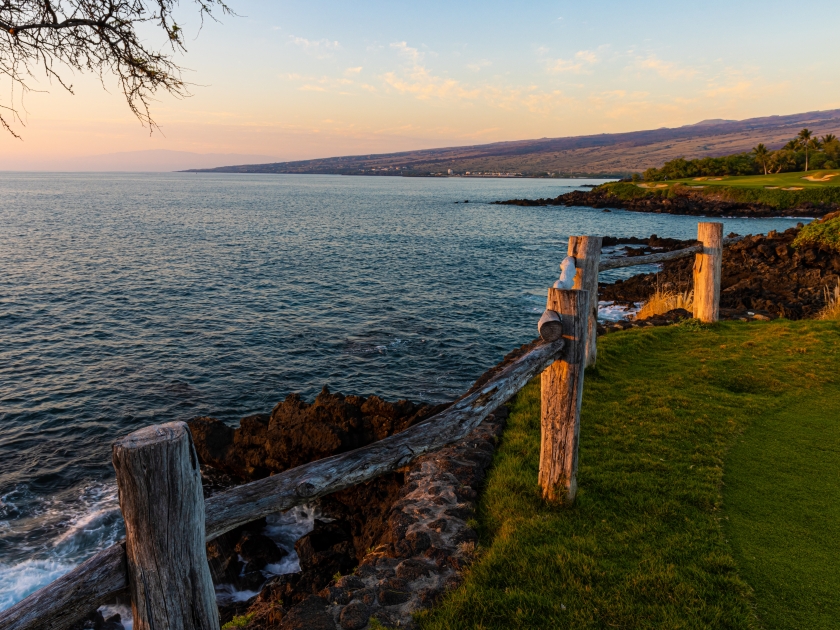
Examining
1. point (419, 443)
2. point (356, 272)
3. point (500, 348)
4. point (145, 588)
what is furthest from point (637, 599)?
point (356, 272)

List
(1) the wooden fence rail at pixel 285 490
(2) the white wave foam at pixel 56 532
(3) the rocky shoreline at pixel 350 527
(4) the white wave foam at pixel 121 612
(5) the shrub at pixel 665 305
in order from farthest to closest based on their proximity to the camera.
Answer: (5) the shrub at pixel 665 305 < (2) the white wave foam at pixel 56 532 < (4) the white wave foam at pixel 121 612 < (3) the rocky shoreline at pixel 350 527 < (1) the wooden fence rail at pixel 285 490

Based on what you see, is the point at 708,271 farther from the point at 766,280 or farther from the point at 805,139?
the point at 805,139

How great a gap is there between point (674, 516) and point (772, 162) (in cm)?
10584

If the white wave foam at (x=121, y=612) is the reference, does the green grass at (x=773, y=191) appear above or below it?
above

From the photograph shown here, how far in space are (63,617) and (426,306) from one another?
23.0m

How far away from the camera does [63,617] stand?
84.6 inches

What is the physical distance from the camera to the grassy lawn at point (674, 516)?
4012 mm

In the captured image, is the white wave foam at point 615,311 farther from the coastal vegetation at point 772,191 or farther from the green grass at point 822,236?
the coastal vegetation at point 772,191

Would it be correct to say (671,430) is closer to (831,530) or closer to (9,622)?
(831,530)

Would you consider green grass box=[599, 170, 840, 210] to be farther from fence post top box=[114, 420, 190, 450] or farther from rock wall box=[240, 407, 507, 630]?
fence post top box=[114, 420, 190, 450]

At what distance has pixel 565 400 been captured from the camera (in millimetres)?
5062

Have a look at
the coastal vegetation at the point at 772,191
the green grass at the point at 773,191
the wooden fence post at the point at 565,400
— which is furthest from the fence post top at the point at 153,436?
the coastal vegetation at the point at 772,191

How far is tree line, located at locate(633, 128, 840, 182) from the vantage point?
82062 millimetres

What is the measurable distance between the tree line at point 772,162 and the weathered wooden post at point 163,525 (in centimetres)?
9935
